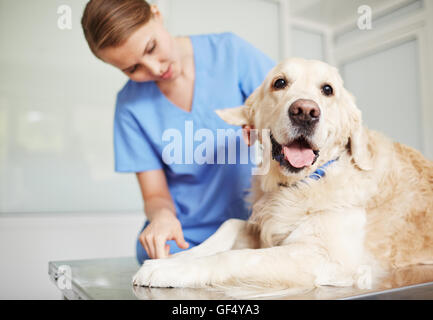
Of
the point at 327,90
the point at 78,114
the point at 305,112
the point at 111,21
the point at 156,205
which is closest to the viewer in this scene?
the point at 305,112

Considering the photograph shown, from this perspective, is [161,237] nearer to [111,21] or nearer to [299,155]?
[299,155]

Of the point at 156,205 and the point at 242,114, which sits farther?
the point at 156,205

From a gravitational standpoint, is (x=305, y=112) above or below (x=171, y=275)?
above

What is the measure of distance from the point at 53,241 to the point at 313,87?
1894 mm

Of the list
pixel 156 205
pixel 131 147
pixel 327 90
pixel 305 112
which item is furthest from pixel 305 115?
pixel 131 147

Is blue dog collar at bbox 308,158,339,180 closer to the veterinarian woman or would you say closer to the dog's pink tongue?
the dog's pink tongue

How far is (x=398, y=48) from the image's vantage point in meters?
2.23

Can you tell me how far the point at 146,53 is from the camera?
3.46 feet

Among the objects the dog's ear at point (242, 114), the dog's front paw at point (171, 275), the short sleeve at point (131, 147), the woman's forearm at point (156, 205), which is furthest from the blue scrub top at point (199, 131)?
the dog's front paw at point (171, 275)

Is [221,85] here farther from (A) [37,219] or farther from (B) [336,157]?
(A) [37,219]

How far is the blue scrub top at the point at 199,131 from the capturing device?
1.30 m

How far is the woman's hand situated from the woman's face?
19.4 inches

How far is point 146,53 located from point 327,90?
564 mm

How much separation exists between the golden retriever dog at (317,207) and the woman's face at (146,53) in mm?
370
